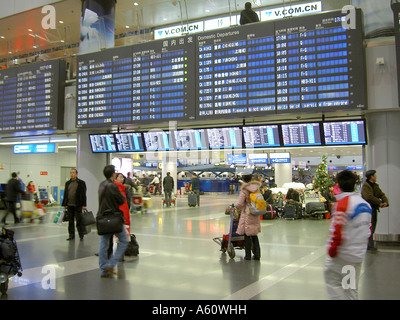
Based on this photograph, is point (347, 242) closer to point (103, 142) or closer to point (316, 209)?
point (103, 142)

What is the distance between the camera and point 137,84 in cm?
983

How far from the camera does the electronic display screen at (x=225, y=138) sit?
905 cm

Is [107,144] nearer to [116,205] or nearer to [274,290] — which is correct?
[116,205]

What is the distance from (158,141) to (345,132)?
4.92 m

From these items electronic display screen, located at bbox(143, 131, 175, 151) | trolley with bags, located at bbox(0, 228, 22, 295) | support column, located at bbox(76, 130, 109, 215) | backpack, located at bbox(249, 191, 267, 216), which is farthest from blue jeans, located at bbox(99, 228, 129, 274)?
support column, located at bbox(76, 130, 109, 215)

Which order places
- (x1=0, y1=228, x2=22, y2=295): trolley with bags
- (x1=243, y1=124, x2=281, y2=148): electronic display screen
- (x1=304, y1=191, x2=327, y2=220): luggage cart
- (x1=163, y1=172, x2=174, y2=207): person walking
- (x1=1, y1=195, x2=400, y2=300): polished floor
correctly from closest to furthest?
1. (x1=0, y1=228, x2=22, y2=295): trolley with bags
2. (x1=1, y1=195, x2=400, y2=300): polished floor
3. (x1=243, y1=124, x2=281, y2=148): electronic display screen
4. (x1=304, y1=191, x2=327, y2=220): luggage cart
5. (x1=163, y1=172, x2=174, y2=207): person walking

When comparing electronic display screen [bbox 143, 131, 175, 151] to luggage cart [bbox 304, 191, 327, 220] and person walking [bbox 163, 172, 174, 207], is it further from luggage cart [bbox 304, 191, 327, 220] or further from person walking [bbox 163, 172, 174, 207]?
person walking [bbox 163, 172, 174, 207]

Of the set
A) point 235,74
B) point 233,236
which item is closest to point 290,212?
point 235,74

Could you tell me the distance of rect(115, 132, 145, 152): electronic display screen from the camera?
10.3m

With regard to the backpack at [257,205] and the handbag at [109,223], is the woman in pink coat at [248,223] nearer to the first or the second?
the backpack at [257,205]

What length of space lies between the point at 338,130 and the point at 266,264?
3743mm

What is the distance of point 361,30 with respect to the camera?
7.54 metres

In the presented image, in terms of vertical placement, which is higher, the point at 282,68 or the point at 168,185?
the point at 282,68

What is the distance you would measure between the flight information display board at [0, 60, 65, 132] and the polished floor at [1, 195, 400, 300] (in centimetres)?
393
